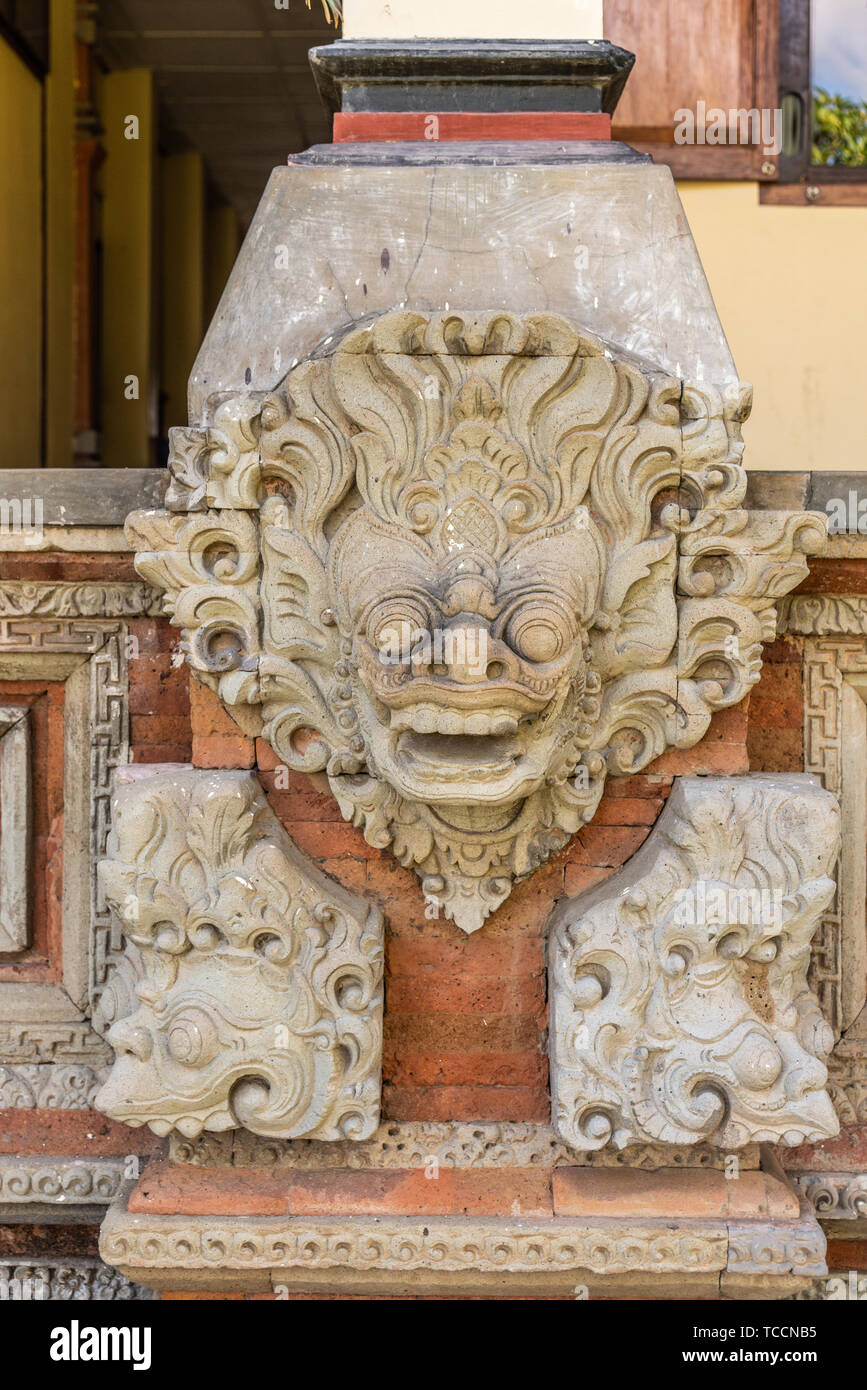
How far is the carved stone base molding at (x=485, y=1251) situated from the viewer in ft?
7.63

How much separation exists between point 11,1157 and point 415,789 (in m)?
1.25

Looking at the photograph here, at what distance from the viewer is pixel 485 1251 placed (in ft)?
7.71

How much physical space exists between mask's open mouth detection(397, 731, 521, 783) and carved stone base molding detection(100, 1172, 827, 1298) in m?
0.85

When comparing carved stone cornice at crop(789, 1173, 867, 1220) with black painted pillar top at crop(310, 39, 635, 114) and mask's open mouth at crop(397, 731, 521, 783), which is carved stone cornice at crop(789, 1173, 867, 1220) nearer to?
mask's open mouth at crop(397, 731, 521, 783)

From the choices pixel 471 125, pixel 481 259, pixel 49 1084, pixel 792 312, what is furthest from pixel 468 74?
pixel 49 1084

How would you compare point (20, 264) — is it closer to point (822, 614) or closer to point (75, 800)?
point (75, 800)

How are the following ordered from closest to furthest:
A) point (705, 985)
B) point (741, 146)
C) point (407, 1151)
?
1. point (705, 985)
2. point (407, 1151)
3. point (741, 146)

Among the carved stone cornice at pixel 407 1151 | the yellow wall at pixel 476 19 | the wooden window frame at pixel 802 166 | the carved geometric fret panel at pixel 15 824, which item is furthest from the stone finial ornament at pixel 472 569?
the wooden window frame at pixel 802 166

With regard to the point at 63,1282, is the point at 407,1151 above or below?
above

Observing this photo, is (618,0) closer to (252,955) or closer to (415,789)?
(415,789)

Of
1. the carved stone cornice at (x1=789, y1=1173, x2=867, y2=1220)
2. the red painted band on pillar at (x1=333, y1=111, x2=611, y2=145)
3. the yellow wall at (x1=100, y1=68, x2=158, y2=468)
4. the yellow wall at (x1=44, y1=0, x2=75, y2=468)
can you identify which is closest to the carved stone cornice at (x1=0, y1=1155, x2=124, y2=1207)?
the carved stone cornice at (x1=789, y1=1173, x2=867, y2=1220)

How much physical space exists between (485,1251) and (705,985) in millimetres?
639

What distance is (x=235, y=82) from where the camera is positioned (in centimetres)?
755

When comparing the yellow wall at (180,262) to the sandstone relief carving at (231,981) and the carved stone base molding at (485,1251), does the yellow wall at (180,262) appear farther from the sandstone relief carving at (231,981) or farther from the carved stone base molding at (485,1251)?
the carved stone base molding at (485,1251)
